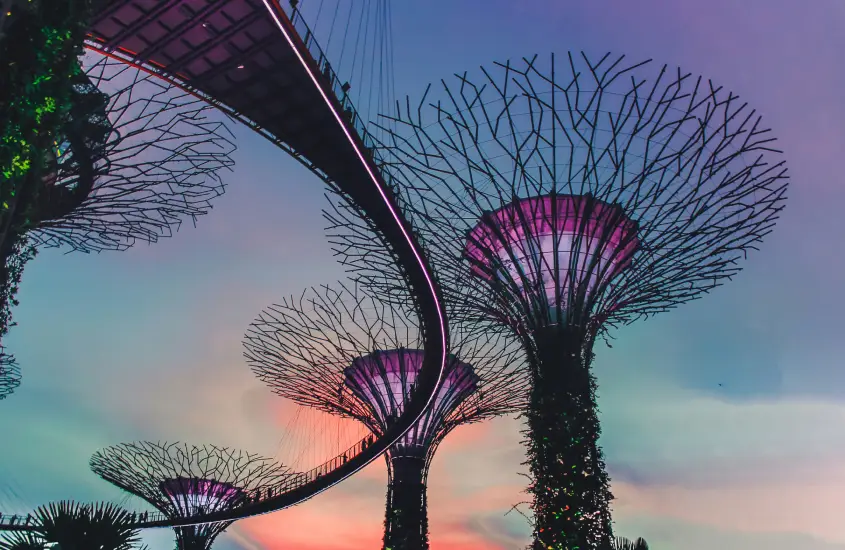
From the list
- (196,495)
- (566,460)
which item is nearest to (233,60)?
(566,460)

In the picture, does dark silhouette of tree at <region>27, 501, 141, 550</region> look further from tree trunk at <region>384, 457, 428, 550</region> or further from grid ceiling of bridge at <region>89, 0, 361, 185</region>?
tree trunk at <region>384, 457, 428, 550</region>

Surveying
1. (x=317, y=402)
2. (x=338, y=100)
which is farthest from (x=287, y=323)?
(x=338, y=100)

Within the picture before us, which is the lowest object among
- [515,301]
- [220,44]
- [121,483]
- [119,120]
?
[121,483]

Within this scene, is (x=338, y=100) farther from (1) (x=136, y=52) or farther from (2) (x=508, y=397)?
(2) (x=508, y=397)

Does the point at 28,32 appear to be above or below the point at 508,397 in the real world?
below

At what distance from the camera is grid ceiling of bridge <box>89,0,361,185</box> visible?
12008mm

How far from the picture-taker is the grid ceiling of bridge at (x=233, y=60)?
12008 millimetres

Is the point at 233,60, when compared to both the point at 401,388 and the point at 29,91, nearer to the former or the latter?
the point at 29,91

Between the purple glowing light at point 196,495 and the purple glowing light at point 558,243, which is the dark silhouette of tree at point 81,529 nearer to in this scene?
the purple glowing light at point 558,243

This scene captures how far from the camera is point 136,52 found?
13.1 meters

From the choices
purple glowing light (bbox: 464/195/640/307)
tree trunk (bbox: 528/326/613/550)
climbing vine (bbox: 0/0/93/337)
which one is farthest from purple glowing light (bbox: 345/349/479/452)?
climbing vine (bbox: 0/0/93/337)

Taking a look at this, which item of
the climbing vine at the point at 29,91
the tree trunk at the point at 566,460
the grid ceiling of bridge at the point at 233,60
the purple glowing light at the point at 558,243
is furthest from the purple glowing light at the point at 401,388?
the climbing vine at the point at 29,91

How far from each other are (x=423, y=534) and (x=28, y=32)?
818 inches

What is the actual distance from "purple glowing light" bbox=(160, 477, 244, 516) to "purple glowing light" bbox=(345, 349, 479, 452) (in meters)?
13.8
